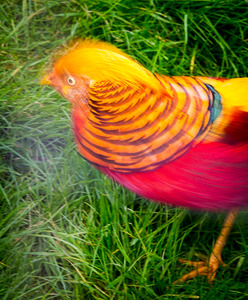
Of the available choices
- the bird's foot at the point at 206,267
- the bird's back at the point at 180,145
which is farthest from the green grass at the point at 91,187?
the bird's back at the point at 180,145

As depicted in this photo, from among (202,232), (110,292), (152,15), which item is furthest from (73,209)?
(152,15)

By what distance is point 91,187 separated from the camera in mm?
1804

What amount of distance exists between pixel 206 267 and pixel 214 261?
0.14ft

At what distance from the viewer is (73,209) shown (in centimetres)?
177

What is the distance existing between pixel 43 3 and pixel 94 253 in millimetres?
1457

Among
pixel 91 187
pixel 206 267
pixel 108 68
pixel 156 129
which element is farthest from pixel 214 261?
pixel 108 68

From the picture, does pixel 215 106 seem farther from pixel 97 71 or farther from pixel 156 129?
pixel 97 71

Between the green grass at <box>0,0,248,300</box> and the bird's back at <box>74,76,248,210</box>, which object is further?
the green grass at <box>0,0,248,300</box>

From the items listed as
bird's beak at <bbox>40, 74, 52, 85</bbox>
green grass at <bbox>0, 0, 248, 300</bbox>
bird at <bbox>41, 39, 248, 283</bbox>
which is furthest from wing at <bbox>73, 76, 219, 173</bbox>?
green grass at <bbox>0, 0, 248, 300</bbox>

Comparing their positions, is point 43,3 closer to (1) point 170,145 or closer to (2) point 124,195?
(2) point 124,195

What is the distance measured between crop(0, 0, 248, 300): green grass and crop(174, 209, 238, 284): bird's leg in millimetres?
34

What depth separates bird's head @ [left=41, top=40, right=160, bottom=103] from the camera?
3.92ft

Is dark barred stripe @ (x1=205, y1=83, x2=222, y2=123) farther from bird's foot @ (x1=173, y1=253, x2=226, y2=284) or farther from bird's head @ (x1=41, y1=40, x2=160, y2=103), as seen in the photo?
bird's foot @ (x1=173, y1=253, x2=226, y2=284)

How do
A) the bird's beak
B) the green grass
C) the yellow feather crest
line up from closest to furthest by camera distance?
1. the yellow feather crest
2. the bird's beak
3. the green grass
